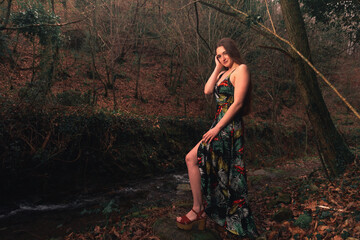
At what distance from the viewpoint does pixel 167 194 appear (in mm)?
6523

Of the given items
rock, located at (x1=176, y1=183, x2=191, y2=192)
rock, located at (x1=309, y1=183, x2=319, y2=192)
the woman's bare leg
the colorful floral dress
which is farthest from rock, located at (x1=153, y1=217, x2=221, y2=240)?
rock, located at (x1=176, y1=183, x2=191, y2=192)

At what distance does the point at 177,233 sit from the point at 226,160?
105 cm

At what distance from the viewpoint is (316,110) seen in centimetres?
454

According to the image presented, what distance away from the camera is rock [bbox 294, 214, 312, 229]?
10.1ft

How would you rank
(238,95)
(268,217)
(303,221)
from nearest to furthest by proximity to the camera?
(238,95), (303,221), (268,217)

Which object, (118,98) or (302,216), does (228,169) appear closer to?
(302,216)

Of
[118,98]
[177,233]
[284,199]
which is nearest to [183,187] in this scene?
[284,199]

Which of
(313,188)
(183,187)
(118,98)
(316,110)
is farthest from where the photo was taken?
(118,98)

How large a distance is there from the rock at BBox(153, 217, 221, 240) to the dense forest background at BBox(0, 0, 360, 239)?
8.46 feet

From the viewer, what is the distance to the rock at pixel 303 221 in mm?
3066

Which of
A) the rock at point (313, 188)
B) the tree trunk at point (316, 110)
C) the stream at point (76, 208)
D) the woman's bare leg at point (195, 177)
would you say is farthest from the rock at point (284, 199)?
the stream at point (76, 208)

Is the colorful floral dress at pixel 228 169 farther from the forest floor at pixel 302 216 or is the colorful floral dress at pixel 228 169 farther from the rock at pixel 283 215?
the rock at pixel 283 215

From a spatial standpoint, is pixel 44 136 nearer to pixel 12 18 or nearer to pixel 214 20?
pixel 12 18

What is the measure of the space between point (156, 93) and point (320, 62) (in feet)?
36.6
